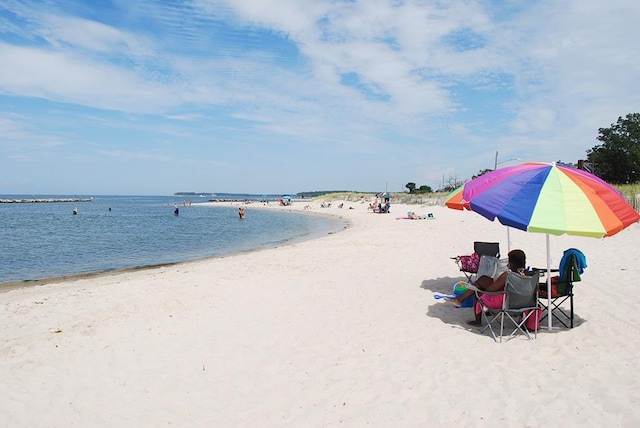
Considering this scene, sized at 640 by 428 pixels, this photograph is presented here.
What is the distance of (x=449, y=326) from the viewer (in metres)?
5.86

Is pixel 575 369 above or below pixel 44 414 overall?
above

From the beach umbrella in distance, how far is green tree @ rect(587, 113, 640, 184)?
32549 mm

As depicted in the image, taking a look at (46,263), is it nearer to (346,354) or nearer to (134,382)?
(134,382)

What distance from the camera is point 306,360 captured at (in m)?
4.88

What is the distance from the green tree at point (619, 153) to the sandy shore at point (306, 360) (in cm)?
2947

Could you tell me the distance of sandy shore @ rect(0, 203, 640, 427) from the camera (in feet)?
12.4

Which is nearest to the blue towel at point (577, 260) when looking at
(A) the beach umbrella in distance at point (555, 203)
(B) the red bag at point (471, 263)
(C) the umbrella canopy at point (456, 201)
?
(A) the beach umbrella in distance at point (555, 203)

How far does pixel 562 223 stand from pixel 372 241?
11.4 meters

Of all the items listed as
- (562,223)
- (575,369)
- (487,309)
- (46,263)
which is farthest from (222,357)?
(46,263)

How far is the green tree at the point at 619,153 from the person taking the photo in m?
31.8

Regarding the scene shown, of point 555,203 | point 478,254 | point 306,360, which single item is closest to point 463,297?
point 478,254

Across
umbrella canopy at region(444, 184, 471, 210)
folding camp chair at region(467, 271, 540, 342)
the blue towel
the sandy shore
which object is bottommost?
the sandy shore

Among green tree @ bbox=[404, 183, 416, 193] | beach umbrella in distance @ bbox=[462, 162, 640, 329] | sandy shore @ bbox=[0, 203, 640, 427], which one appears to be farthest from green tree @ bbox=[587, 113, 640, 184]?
green tree @ bbox=[404, 183, 416, 193]

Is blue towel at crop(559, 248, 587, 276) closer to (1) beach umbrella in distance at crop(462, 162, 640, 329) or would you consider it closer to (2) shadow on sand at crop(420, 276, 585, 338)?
(1) beach umbrella in distance at crop(462, 162, 640, 329)
